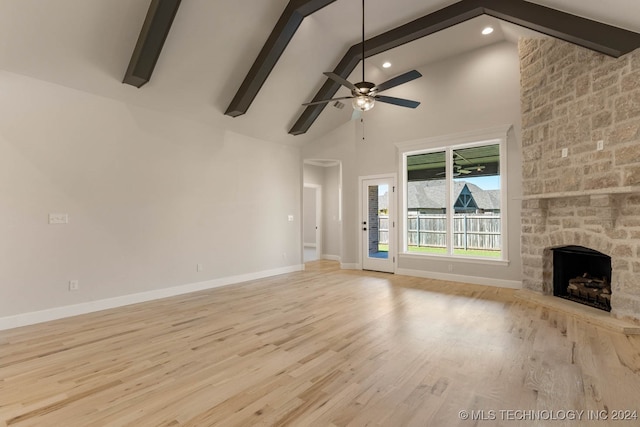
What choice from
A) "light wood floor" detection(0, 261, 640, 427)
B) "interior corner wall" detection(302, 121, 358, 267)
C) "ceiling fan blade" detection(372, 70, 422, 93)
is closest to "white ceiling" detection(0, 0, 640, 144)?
"interior corner wall" detection(302, 121, 358, 267)

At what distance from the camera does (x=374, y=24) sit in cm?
492

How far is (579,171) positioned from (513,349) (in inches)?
108

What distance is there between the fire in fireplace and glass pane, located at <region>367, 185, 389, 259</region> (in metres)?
3.24

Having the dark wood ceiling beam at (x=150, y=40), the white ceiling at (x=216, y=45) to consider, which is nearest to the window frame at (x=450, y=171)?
the white ceiling at (x=216, y=45)

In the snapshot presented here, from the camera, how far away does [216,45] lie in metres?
4.45

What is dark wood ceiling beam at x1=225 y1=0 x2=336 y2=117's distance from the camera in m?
4.23

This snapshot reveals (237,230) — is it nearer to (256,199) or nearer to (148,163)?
(256,199)

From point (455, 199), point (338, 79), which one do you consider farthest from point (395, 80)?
point (455, 199)

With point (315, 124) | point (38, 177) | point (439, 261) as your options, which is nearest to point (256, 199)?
point (315, 124)

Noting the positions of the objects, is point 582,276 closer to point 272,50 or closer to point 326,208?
point 272,50

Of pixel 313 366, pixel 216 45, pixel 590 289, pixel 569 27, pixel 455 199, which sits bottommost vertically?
pixel 313 366

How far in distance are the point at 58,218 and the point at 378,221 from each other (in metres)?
5.84

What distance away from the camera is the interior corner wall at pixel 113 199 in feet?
12.6

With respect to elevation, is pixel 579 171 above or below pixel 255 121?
below
